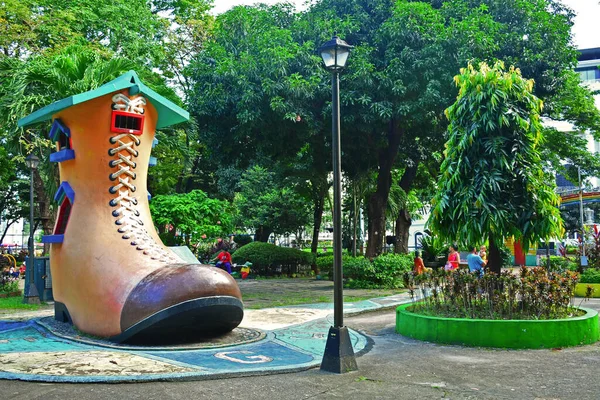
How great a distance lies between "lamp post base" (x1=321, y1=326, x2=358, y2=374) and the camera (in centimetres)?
735

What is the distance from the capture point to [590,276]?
1755 cm

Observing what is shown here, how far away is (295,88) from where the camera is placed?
1766 cm

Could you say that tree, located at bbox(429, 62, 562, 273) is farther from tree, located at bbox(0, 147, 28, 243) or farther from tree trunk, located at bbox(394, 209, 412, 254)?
tree, located at bbox(0, 147, 28, 243)

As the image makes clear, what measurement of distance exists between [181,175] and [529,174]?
2329cm

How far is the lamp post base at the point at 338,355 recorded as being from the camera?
7352 mm

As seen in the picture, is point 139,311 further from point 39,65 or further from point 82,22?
point 82,22

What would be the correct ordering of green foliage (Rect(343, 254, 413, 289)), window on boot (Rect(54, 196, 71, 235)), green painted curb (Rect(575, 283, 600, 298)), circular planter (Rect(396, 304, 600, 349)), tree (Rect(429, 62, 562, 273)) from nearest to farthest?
circular planter (Rect(396, 304, 600, 349)) → window on boot (Rect(54, 196, 71, 235)) → tree (Rect(429, 62, 562, 273)) → green painted curb (Rect(575, 283, 600, 298)) → green foliage (Rect(343, 254, 413, 289))

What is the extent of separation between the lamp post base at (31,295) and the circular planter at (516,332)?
10.8 meters

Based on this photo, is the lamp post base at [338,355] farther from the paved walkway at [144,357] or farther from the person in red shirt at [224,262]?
the person in red shirt at [224,262]

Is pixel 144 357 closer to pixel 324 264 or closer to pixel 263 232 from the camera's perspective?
pixel 324 264

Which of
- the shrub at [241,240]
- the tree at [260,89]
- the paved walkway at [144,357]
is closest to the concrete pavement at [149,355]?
the paved walkway at [144,357]

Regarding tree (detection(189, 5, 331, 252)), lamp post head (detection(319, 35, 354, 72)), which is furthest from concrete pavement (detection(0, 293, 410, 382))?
tree (detection(189, 5, 331, 252))

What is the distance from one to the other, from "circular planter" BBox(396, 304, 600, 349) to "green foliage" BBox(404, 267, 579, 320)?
0.46 m

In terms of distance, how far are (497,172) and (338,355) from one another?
5.48 m
